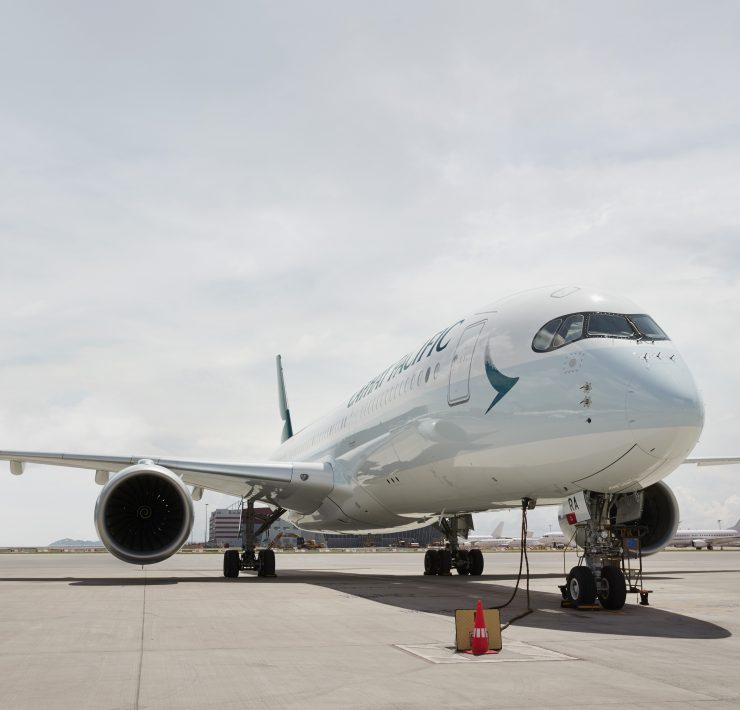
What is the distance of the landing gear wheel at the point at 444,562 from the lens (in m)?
16.9

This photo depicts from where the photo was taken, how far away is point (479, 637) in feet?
19.6

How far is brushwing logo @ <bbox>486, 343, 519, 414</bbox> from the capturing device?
9.58 metres

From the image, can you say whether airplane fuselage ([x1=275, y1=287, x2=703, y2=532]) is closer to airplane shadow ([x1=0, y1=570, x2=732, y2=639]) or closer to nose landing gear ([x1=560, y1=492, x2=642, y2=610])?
nose landing gear ([x1=560, y1=492, x2=642, y2=610])

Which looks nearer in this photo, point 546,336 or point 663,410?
point 663,410

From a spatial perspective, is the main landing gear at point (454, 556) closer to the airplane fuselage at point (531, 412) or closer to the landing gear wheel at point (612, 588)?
the airplane fuselage at point (531, 412)

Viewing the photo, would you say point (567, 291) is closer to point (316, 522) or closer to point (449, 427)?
point (449, 427)

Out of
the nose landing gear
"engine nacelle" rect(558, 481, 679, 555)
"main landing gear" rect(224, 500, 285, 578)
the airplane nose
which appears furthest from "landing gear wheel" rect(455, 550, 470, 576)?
the airplane nose

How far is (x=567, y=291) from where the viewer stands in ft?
32.7

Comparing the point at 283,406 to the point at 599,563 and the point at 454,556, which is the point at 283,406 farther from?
the point at 599,563

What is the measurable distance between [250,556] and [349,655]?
11485mm

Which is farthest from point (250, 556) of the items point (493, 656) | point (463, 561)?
point (493, 656)

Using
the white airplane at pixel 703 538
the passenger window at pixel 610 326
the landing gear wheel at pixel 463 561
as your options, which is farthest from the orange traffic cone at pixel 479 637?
the white airplane at pixel 703 538

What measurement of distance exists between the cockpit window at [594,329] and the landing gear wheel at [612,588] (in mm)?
2511

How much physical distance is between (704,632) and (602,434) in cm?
205
